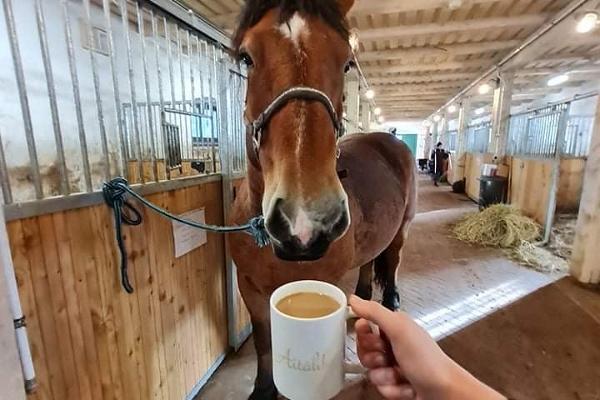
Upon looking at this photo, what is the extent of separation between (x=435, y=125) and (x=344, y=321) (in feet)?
59.8

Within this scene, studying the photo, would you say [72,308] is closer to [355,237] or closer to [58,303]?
[58,303]

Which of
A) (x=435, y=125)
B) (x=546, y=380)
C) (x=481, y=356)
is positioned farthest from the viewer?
(x=435, y=125)

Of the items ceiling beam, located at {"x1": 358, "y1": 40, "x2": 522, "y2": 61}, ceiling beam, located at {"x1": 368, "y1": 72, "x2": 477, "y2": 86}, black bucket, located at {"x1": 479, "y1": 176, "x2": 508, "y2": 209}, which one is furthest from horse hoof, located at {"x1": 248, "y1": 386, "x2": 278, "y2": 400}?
ceiling beam, located at {"x1": 368, "y1": 72, "x2": 477, "y2": 86}

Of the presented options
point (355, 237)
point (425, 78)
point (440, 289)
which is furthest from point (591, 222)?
point (425, 78)

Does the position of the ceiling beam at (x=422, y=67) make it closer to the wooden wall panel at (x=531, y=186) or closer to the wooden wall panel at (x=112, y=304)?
the wooden wall panel at (x=531, y=186)

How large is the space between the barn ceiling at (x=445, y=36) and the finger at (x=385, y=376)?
2.71m

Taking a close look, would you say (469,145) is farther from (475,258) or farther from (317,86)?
(317,86)

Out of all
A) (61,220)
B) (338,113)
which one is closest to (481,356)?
(338,113)

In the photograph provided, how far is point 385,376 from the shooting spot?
509 mm

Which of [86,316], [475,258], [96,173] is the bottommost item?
[475,258]

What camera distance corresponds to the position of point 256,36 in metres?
0.79

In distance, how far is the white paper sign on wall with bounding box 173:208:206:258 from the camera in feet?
4.11

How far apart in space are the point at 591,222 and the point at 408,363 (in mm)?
2963

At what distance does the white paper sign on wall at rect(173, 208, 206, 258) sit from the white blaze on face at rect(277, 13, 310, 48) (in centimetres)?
82
